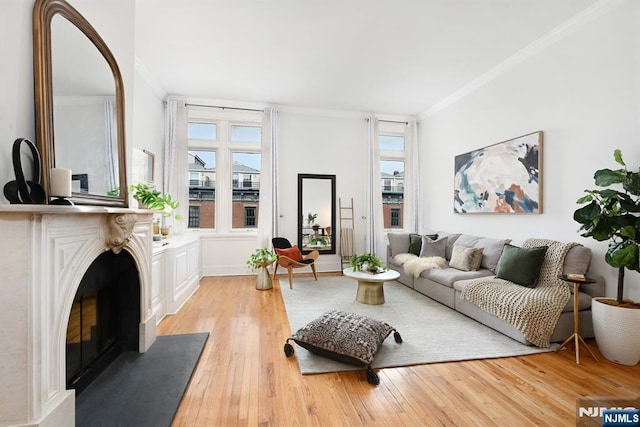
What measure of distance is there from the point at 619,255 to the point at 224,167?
5.20 metres

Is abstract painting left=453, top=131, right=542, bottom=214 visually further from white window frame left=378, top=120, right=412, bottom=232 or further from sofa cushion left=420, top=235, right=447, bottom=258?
white window frame left=378, top=120, right=412, bottom=232

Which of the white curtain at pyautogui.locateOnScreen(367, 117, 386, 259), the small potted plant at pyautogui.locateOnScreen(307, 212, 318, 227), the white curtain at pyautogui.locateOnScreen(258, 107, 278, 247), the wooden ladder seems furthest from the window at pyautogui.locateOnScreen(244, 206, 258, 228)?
the white curtain at pyautogui.locateOnScreen(367, 117, 386, 259)

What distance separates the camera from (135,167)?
381cm

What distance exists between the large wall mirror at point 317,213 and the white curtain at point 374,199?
713 millimetres

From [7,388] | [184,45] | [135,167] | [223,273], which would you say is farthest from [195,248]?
[7,388]

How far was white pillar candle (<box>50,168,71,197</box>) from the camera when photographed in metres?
1.50

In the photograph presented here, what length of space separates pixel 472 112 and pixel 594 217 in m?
2.66

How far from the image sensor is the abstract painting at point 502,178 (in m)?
3.49

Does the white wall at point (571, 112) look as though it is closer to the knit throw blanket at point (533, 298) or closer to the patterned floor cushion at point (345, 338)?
the knit throw blanket at point (533, 298)

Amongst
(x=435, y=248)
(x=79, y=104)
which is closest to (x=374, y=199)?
(x=435, y=248)

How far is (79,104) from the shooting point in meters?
1.83

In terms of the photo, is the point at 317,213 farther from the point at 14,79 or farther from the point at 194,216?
the point at 14,79

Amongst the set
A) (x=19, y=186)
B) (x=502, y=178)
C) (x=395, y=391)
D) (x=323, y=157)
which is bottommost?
(x=395, y=391)

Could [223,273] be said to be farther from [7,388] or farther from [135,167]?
[7,388]
